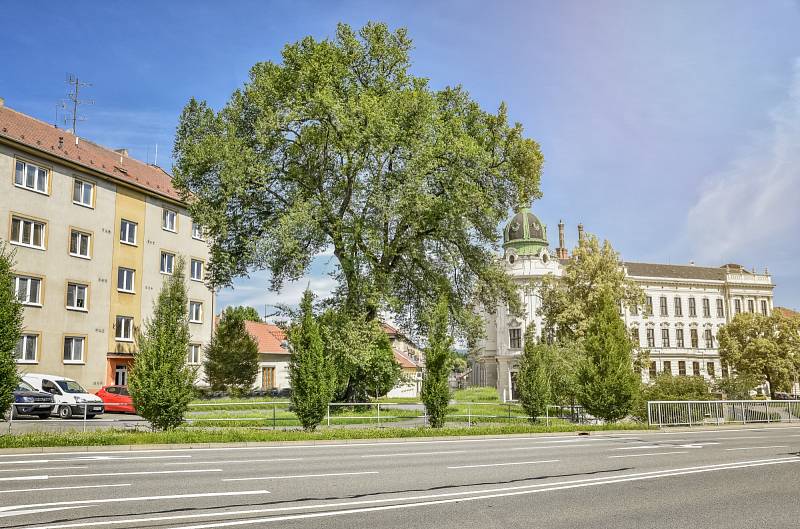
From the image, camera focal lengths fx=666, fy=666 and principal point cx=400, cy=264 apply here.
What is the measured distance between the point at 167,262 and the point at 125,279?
409 cm

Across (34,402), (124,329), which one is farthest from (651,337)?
(34,402)

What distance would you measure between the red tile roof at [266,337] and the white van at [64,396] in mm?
27418

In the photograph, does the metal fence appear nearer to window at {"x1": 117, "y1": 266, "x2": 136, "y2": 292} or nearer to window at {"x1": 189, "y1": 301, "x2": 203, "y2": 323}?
window at {"x1": 189, "y1": 301, "x2": 203, "y2": 323}

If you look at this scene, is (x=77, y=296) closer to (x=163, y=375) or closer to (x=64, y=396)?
(x=64, y=396)

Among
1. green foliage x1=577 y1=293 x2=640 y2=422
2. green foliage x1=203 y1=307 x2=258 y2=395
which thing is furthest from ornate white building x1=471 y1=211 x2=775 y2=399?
green foliage x1=577 y1=293 x2=640 y2=422

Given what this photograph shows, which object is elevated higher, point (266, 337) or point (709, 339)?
point (709, 339)

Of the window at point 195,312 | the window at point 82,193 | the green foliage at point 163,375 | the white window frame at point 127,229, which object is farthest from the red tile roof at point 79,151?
the green foliage at point 163,375

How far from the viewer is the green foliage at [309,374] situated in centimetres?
2458

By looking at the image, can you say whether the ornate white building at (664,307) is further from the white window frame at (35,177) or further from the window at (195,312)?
the white window frame at (35,177)

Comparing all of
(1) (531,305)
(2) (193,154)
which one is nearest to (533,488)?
(2) (193,154)

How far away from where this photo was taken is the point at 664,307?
85188 mm

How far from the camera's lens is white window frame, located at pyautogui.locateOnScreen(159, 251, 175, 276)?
45641 millimetres

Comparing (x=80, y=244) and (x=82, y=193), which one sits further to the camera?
(x=82, y=193)

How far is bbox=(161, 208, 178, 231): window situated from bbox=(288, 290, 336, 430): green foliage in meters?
24.1
